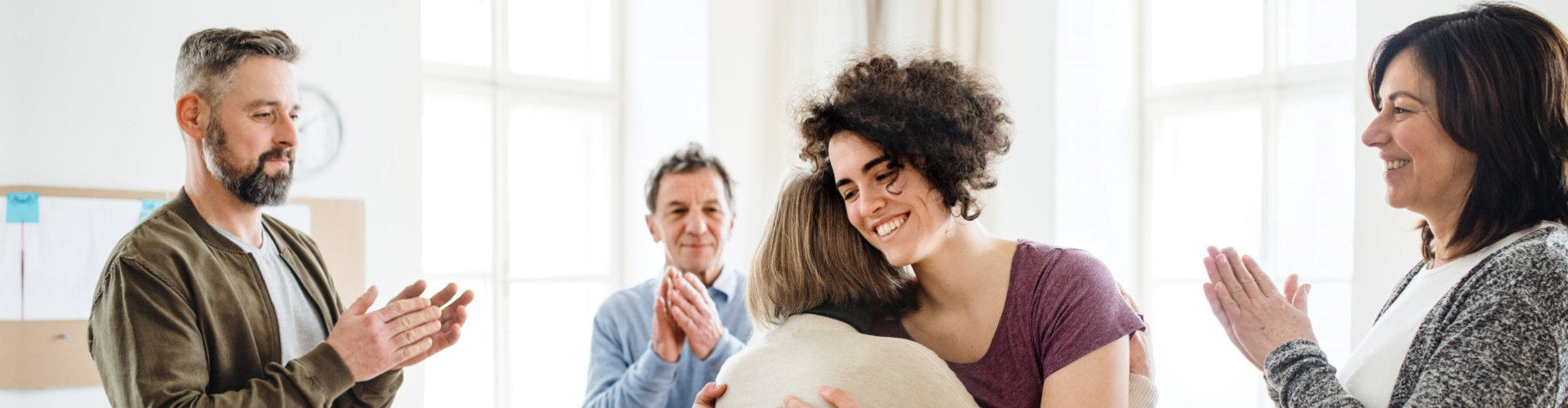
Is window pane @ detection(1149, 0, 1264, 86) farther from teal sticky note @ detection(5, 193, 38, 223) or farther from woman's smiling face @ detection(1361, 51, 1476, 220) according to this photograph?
teal sticky note @ detection(5, 193, 38, 223)

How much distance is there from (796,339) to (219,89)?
A: 1.18 metres

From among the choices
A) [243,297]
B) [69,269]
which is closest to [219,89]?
[243,297]

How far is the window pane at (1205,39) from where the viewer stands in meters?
3.76

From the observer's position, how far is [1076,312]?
145 centimetres

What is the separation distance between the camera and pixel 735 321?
9.28 feet

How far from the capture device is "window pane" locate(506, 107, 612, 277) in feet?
14.2

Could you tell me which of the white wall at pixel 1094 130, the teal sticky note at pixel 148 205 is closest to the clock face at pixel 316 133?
the teal sticky note at pixel 148 205

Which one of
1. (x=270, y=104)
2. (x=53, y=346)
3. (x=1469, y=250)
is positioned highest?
(x=270, y=104)

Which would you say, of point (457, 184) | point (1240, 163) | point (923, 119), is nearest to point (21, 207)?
point (457, 184)

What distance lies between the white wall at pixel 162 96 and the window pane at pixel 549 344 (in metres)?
0.88

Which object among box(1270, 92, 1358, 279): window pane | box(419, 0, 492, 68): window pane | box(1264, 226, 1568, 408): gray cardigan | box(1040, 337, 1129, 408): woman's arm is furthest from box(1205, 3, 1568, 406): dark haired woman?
box(419, 0, 492, 68): window pane

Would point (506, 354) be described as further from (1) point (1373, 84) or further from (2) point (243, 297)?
(1) point (1373, 84)

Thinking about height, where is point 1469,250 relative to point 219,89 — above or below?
below

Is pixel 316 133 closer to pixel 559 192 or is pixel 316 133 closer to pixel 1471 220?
pixel 559 192
